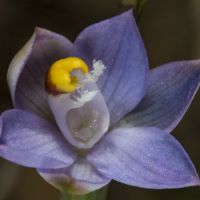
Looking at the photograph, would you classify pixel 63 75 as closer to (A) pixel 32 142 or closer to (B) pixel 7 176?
(A) pixel 32 142

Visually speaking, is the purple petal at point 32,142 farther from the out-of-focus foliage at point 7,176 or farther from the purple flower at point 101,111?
the out-of-focus foliage at point 7,176

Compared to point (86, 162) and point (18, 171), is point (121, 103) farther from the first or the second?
point (18, 171)

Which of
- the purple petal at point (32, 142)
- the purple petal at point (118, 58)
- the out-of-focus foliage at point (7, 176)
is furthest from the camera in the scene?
the out-of-focus foliage at point (7, 176)

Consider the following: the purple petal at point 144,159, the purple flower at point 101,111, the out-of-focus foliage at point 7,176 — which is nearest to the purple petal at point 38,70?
the purple flower at point 101,111

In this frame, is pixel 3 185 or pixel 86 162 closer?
pixel 86 162

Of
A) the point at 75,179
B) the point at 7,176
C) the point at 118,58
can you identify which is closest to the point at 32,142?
the point at 75,179

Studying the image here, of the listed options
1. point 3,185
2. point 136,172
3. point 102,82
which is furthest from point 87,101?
point 3,185

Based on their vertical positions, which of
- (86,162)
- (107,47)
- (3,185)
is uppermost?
(107,47)
